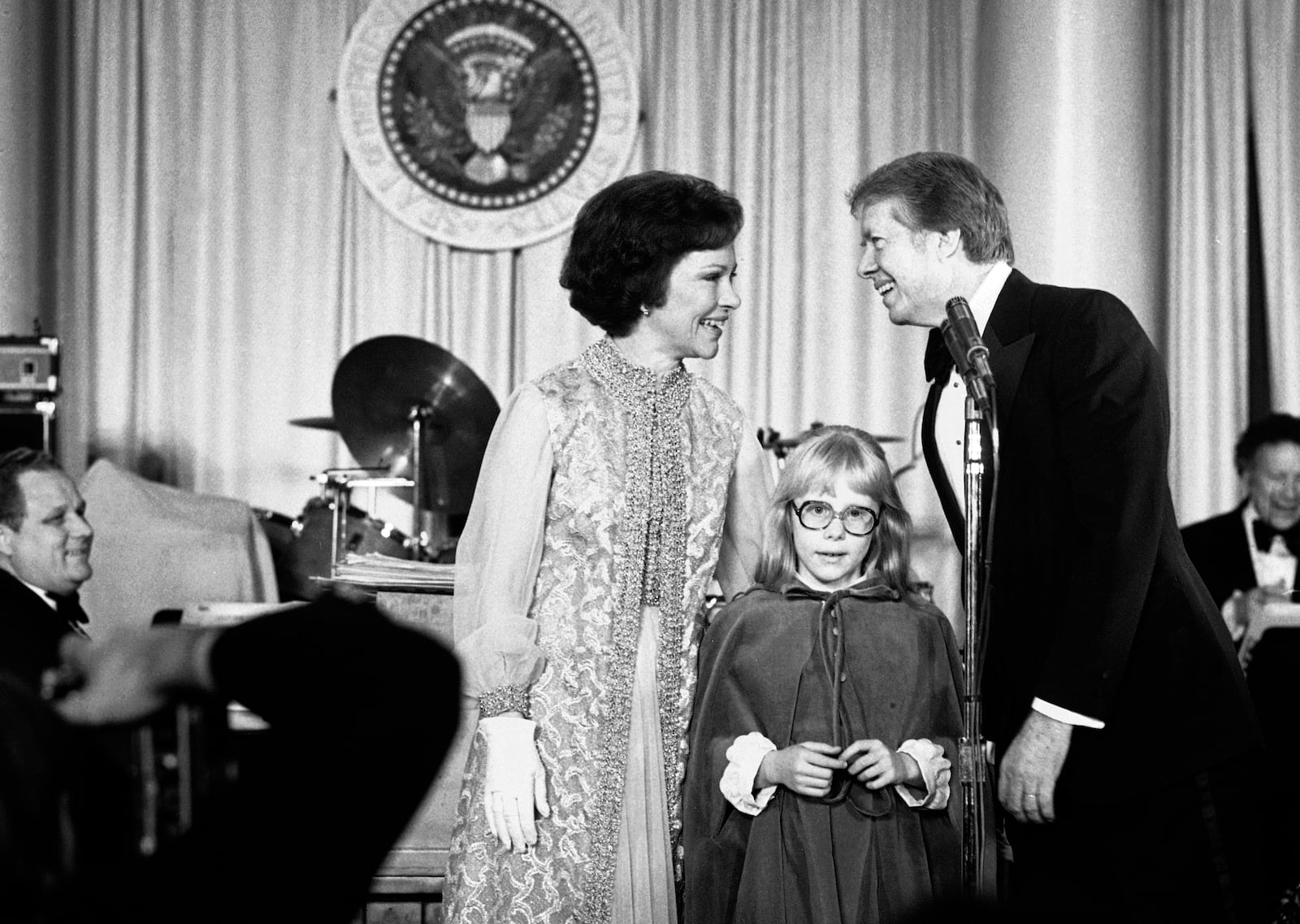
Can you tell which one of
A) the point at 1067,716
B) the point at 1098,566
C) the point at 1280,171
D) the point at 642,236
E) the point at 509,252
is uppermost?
the point at 1280,171

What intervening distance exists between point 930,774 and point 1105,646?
539mm

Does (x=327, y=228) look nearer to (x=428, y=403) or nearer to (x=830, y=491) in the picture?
(x=428, y=403)

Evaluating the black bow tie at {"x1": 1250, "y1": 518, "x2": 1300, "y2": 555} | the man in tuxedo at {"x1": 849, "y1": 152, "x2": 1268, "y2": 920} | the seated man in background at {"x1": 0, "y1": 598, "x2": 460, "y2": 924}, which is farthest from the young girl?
the black bow tie at {"x1": 1250, "y1": 518, "x2": 1300, "y2": 555}

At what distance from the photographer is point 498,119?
6695mm

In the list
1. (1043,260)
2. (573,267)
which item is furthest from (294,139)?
(573,267)

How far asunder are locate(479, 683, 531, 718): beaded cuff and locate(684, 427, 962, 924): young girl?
326 millimetres

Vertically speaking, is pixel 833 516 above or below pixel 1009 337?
below

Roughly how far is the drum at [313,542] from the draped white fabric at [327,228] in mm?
985

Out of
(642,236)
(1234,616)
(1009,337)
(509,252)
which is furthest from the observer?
(509,252)

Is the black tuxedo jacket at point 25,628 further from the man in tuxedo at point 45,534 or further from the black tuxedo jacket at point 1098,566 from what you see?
the black tuxedo jacket at point 1098,566

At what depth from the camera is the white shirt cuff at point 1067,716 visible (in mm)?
2176

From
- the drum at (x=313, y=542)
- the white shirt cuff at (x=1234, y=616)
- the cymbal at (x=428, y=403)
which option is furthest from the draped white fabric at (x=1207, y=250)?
the drum at (x=313, y=542)

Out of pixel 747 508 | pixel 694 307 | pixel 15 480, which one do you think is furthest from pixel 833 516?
pixel 15 480

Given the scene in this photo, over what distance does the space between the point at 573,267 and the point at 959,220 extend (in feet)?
2.08
